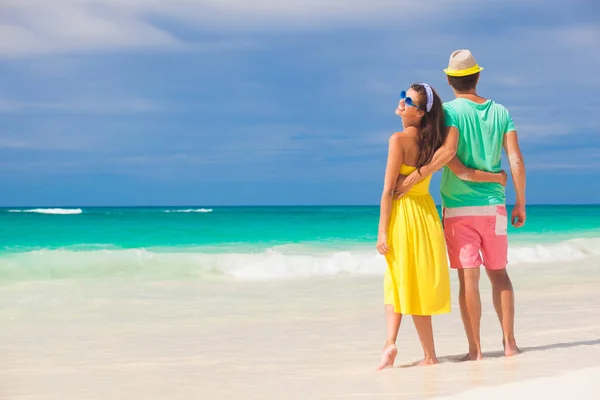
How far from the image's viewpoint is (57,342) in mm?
5621

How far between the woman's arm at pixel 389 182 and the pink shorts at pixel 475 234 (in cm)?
39

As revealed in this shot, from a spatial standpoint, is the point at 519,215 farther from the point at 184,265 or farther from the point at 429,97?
the point at 184,265

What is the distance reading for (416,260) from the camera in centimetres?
399

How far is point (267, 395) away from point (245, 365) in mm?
968

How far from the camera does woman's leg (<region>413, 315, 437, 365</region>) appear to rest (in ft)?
13.3

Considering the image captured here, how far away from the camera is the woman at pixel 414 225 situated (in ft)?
13.0

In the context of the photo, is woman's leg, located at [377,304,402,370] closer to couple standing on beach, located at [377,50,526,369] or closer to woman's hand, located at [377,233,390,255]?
couple standing on beach, located at [377,50,526,369]

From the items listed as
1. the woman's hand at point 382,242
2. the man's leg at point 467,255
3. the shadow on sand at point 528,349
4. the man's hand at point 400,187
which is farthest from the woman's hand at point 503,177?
the shadow on sand at point 528,349

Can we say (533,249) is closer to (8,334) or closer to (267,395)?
(8,334)

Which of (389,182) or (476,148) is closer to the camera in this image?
(389,182)

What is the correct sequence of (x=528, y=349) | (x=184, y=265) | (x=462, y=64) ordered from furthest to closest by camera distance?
(x=184, y=265)
(x=528, y=349)
(x=462, y=64)

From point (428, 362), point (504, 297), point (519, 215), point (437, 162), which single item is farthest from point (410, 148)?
point (428, 362)

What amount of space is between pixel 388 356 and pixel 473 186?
99 centimetres

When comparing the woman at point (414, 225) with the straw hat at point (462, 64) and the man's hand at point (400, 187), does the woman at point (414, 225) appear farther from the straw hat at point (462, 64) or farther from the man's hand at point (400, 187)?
the straw hat at point (462, 64)
